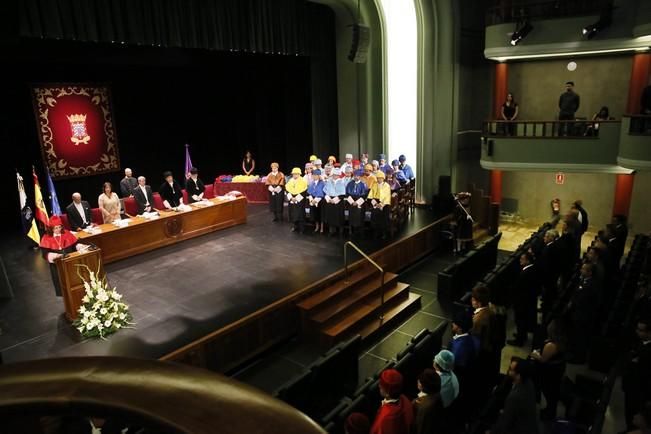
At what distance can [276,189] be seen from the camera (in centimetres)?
1120

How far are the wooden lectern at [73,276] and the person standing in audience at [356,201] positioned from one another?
4.96 m

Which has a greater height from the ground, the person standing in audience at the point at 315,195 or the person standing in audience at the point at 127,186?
the person standing in audience at the point at 127,186

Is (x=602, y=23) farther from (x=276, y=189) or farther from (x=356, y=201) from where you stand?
(x=276, y=189)

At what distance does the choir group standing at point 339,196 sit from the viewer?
10.0m

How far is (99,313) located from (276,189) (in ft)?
17.6

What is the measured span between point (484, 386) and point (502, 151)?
25.8 feet

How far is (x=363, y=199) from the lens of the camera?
10.1m

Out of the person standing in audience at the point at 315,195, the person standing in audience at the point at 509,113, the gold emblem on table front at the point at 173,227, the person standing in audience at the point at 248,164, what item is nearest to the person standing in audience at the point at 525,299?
the person standing in audience at the point at 315,195

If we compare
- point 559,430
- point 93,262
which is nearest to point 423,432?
point 559,430

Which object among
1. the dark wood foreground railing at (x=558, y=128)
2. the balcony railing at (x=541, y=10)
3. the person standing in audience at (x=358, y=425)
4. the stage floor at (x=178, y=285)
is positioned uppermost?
the balcony railing at (x=541, y=10)

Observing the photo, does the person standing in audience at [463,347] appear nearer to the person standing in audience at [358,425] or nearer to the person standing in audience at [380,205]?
the person standing in audience at [358,425]

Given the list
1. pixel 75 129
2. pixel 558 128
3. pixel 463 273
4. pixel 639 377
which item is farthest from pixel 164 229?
pixel 558 128

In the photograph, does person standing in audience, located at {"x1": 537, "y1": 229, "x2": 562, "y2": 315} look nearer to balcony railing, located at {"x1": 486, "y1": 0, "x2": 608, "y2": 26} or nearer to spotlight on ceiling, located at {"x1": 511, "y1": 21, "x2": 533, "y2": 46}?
spotlight on ceiling, located at {"x1": 511, "y1": 21, "x2": 533, "y2": 46}

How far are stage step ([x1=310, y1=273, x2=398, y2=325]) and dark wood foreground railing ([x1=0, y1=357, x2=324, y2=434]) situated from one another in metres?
6.61
